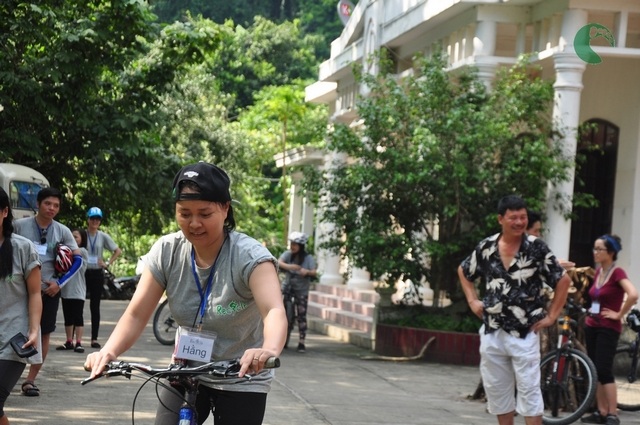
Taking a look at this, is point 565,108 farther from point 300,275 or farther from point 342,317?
point 342,317

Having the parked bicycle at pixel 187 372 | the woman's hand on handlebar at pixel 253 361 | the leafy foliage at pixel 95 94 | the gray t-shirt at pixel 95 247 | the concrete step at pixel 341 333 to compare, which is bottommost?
the concrete step at pixel 341 333

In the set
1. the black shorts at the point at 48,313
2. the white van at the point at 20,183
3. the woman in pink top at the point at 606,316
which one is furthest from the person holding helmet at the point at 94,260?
the woman in pink top at the point at 606,316

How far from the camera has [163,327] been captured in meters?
17.0

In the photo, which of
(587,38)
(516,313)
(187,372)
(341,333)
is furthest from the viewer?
(341,333)

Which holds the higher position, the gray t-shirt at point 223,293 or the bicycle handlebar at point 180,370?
the gray t-shirt at point 223,293

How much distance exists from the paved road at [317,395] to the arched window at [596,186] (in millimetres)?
5087

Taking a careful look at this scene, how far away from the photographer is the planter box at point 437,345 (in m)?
16.4

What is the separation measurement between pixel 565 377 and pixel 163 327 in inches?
287

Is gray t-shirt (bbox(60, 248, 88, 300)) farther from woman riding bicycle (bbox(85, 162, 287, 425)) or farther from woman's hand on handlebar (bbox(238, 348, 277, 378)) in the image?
woman's hand on handlebar (bbox(238, 348, 277, 378))

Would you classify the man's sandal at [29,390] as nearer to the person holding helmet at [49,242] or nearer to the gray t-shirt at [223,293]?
the person holding helmet at [49,242]

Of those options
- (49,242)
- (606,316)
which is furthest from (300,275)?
(606,316)

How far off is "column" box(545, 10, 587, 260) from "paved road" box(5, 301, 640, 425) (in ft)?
7.95

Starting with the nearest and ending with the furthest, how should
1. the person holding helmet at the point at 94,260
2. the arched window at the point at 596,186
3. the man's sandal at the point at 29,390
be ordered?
the man's sandal at the point at 29,390 < the person holding helmet at the point at 94,260 < the arched window at the point at 596,186

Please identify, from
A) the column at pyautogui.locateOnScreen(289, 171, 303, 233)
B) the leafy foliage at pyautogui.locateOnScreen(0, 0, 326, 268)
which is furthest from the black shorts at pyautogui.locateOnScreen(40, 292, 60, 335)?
the column at pyautogui.locateOnScreen(289, 171, 303, 233)
